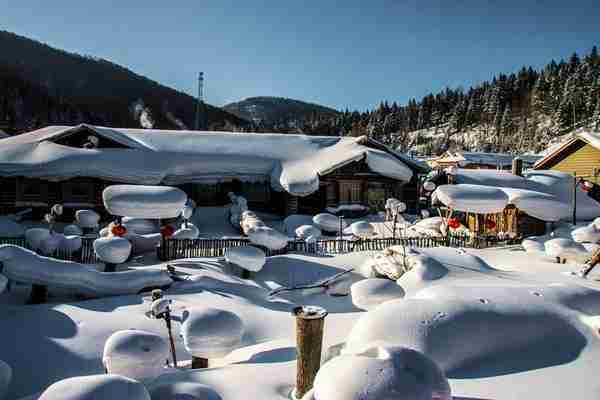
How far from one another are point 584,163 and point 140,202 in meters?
29.6

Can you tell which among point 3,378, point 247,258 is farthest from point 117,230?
point 3,378

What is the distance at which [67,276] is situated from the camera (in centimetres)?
1024

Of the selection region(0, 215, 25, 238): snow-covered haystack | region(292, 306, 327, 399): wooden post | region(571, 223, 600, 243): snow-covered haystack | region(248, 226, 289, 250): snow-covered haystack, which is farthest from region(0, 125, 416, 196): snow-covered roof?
region(292, 306, 327, 399): wooden post

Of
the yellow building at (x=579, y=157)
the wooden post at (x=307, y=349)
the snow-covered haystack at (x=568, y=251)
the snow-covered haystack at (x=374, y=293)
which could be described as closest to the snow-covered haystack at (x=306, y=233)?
the snow-covered haystack at (x=568, y=251)

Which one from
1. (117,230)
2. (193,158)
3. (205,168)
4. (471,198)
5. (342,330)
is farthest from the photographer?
(193,158)

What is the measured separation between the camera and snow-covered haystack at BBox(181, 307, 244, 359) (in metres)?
5.83

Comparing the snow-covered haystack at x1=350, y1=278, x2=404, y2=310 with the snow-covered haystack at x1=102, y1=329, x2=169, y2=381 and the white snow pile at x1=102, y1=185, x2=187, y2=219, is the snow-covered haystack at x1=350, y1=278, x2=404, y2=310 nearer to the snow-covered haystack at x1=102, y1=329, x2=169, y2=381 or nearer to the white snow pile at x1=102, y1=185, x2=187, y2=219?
the snow-covered haystack at x1=102, y1=329, x2=169, y2=381

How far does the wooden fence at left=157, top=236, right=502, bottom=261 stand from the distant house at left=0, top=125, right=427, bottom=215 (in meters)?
8.18

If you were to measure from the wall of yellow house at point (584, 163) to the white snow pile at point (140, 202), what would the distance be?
27.0m

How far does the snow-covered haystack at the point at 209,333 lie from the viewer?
229 inches

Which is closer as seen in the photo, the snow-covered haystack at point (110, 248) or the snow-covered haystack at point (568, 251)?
the snow-covered haystack at point (110, 248)

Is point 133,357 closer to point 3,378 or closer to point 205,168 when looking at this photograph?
point 3,378

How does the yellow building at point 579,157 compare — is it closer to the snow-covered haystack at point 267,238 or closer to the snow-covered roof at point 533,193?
the snow-covered roof at point 533,193

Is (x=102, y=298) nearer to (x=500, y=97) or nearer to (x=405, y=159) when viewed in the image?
(x=405, y=159)
